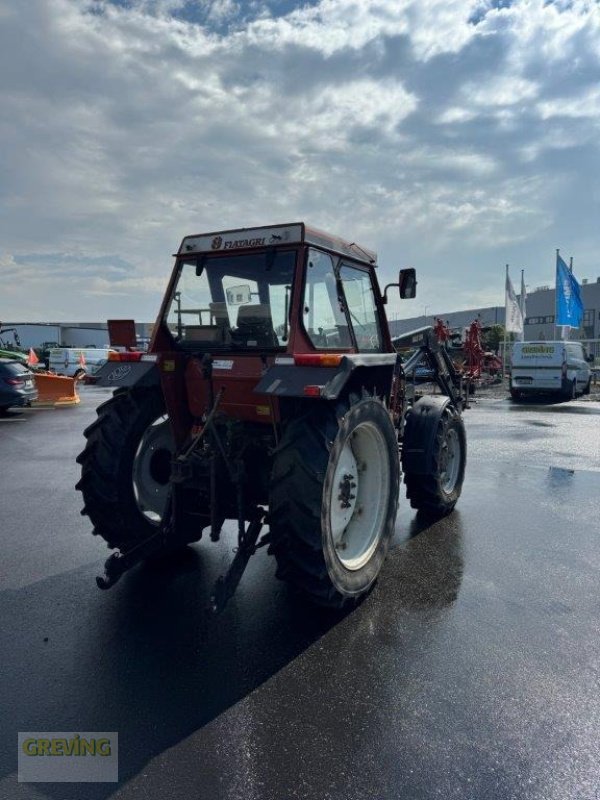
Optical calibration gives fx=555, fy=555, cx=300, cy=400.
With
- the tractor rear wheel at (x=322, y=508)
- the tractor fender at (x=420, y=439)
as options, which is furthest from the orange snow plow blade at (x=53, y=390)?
the tractor rear wheel at (x=322, y=508)

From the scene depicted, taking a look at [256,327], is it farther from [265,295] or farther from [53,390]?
[53,390]

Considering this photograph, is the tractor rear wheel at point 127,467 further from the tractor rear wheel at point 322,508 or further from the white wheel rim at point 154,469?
the tractor rear wheel at point 322,508

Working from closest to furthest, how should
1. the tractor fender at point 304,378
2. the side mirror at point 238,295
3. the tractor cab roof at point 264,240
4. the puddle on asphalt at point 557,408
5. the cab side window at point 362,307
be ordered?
the tractor fender at point 304,378, the tractor cab roof at point 264,240, the side mirror at point 238,295, the cab side window at point 362,307, the puddle on asphalt at point 557,408

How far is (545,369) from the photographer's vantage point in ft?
59.8

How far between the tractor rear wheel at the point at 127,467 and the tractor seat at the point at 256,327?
924 millimetres

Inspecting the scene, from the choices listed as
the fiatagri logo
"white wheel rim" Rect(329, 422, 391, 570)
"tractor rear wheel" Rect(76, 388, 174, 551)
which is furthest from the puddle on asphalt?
the fiatagri logo

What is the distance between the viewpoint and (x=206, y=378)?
383 centimetres

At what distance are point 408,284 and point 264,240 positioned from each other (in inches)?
64.5

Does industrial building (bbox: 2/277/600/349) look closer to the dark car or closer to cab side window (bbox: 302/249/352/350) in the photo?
the dark car

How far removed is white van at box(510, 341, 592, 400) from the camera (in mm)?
18062

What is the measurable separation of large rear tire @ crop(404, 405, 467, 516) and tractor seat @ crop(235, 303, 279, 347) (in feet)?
7.06

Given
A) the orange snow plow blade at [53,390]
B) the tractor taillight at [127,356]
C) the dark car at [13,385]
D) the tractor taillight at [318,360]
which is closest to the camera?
the tractor taillight at [318,360]

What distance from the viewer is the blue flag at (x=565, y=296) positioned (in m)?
21.8

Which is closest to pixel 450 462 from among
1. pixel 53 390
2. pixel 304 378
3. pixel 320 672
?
pixel 304 378
